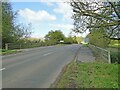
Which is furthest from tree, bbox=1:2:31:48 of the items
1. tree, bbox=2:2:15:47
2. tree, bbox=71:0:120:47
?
tree, bbox=71:0:120:47

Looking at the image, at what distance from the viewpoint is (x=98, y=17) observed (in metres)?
25.4

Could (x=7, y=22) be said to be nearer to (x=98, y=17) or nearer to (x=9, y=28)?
(x=9, y=28)

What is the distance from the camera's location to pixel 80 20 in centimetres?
2833

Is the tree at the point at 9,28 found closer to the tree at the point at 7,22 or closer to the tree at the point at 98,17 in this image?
the tree at the point at 7,22

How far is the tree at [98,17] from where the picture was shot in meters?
24.2

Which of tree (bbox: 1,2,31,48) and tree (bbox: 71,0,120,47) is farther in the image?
tree (bbox: 1,2,31,48)

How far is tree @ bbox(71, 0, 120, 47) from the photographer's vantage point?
24250 millimetres

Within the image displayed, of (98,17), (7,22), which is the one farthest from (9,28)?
(98,17)

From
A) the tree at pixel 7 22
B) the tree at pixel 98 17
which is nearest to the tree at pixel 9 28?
the tree at pixel 7 22

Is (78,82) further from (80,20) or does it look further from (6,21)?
(6,21)

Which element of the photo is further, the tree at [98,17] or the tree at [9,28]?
the tree at [9,28]

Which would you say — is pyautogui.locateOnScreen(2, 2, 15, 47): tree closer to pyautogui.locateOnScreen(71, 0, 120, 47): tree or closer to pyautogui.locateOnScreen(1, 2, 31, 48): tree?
pyautogui.locateOnScreen(1, 2, 31, 48): tree

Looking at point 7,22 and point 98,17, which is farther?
point 7,22

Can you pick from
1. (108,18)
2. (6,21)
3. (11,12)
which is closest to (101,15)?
(108,18)
